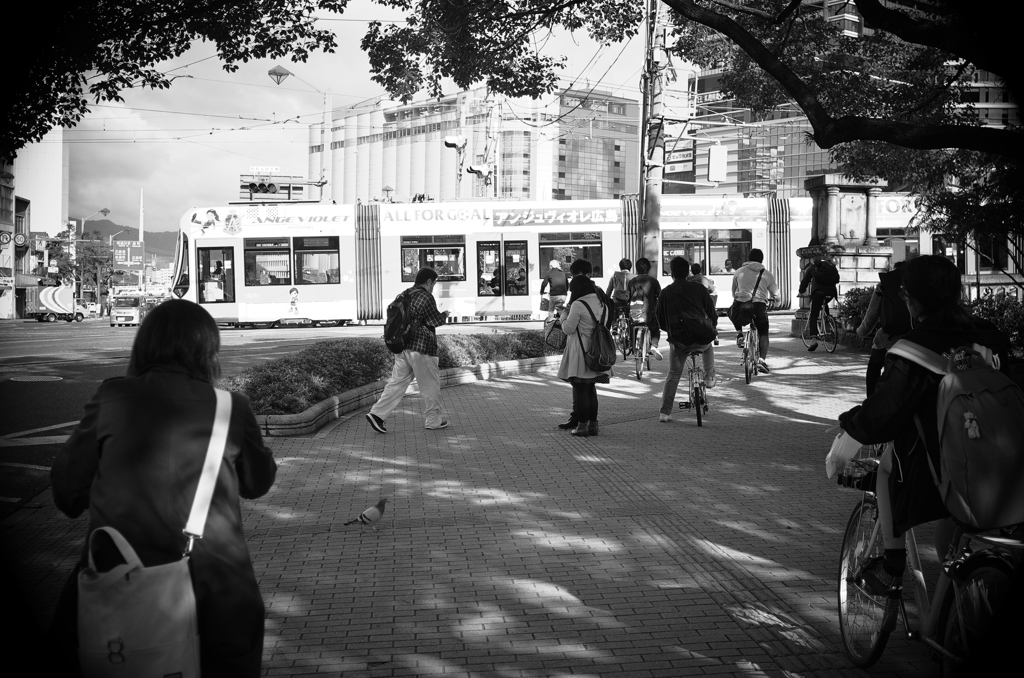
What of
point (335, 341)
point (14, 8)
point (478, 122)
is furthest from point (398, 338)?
point (478, 122)

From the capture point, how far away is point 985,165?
10125mm

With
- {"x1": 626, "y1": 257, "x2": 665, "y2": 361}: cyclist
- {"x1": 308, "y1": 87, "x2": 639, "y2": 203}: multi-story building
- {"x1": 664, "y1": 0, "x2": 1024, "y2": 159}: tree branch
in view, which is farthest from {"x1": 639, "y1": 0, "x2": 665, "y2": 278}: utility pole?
{"x1": 308, "y1": 87, "x2": 639, "y2": 203}: multi-story building

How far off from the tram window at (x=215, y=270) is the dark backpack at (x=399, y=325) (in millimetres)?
19524

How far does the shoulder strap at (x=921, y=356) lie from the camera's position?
136 inches

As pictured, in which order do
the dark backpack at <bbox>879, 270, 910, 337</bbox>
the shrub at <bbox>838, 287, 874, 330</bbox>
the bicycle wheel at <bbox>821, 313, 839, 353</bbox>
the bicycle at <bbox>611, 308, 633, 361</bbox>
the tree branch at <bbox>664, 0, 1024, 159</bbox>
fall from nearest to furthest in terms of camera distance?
1. the tree branch at <bbox>664, 0, 1024, 159</bbox>
2. the dark backpack at <bbox>879, 270, 910, 337</bbox>
3. the bicycle at <bbox>611, 308, 633, 361</bbox>
4. the bicycle wheel at <bbox>821, 313, 839, 353</bbox>
5. the shrub at <bbox>838, 287, 874, 330</bbox>

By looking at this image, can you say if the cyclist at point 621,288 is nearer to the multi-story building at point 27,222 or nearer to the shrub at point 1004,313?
the shrub at point 1004,313

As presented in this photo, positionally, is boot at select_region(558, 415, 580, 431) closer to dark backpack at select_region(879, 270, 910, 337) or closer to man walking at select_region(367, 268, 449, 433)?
man walking at select_region(367, 268, 449, 433)

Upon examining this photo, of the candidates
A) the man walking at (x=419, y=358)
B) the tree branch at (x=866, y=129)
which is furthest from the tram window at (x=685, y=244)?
the tree branch at (x=866, y=129)

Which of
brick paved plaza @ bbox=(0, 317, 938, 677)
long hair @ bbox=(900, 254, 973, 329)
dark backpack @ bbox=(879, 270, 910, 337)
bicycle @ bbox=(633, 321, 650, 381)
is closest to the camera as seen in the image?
long hair @ bbox=(900, 254, 973, 329)

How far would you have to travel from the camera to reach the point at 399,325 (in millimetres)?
10133

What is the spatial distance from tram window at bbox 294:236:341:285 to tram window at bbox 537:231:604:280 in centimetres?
643

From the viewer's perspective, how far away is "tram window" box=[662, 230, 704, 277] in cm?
2822

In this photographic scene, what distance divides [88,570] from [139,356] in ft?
2.22

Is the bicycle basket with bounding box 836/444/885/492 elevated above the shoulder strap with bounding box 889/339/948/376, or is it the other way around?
the shoulder strap with bounding box 889/339/948/376
